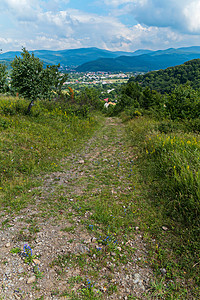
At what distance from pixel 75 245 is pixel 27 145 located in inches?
269

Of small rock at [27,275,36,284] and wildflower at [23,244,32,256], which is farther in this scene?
wildflower at [23,244,32,256]

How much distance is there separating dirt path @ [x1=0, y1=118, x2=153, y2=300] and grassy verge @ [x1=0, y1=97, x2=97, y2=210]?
0.79 metres

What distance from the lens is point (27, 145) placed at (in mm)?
9188

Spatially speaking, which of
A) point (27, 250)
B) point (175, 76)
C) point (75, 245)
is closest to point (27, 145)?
point (27, 250)

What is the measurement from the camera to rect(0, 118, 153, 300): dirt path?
300 cm

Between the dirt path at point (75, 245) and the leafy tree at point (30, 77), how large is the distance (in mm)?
7965

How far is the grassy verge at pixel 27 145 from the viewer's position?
6367 mm

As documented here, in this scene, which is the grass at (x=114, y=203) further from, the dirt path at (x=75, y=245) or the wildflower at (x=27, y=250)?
the wildflower at (x=27, y=250)

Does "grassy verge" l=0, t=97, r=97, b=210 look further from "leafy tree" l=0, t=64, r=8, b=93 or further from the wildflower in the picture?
the wildflower

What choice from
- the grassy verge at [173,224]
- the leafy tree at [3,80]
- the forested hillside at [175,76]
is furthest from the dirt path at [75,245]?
the forested hillside at [175,76]

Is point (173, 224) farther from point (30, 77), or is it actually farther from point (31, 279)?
point (30, 77)

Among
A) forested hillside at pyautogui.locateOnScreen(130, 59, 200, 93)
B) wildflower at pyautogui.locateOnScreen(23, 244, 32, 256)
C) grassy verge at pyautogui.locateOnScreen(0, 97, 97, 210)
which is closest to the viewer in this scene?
wildflower at pyautogui.locateOnScreen(23, 244, 32, 256)

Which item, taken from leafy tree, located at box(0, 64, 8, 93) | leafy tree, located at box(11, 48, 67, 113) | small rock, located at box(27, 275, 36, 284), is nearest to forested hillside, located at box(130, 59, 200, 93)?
leafy tree, located at box(11, 48, 67, 113)

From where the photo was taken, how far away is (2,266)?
3209 millimetres
